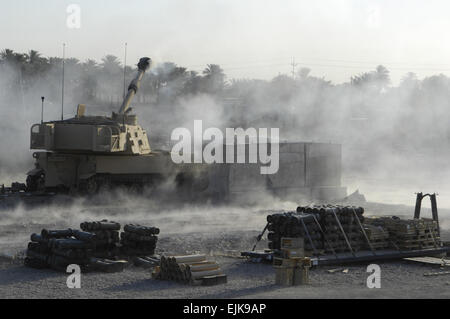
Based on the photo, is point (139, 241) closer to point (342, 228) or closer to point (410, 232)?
point (342, 228)

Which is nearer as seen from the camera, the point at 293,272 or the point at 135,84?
Answer: the point at 293,272

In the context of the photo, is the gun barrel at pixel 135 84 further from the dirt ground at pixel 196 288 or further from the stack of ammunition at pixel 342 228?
the stack of ammunition at pixel 342 228

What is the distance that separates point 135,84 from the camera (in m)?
29.8

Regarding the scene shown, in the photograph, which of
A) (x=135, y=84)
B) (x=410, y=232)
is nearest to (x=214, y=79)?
(x=135, y=84)

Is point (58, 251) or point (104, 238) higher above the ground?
point (104, 238)

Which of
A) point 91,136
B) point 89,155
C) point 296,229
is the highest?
point 91,136

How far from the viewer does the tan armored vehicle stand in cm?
2622

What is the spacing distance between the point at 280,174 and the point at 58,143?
9.32 metres

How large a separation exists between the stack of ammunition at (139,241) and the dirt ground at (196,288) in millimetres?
605

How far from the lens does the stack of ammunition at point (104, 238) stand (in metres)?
15.9

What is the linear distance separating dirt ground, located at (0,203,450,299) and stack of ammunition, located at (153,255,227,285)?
0.19 m

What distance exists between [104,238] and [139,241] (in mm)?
818

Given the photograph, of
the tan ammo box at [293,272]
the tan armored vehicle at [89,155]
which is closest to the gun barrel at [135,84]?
the tan armored vehicle at [89,155]

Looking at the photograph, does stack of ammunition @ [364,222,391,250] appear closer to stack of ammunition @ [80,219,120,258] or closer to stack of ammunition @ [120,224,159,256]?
stack of ammunition @ [120,224,159,256]
